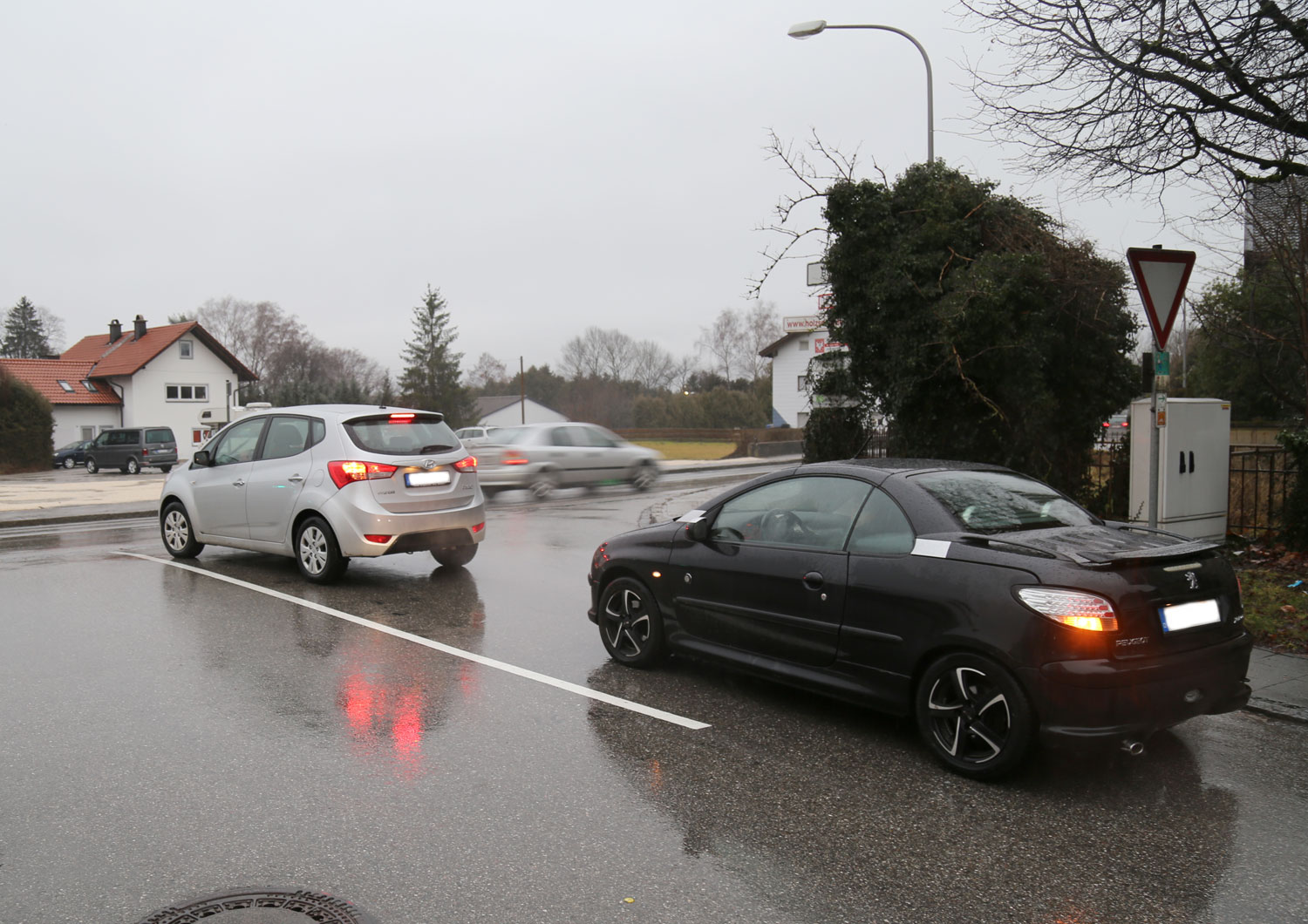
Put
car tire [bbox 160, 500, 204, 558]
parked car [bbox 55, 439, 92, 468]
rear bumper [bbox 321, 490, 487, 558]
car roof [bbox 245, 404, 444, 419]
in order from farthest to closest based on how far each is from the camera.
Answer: parked car [bbox 55, 439, 92, 468], car tire [bbox 160, 500, 204, 558], car roof [bbox 245, 404, 444, 419], rear bumper [bbox 321, 490, 487, 558]

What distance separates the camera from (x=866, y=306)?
1271 centimetres

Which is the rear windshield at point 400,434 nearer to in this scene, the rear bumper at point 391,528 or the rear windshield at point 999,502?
the rear bumper at point 391,528

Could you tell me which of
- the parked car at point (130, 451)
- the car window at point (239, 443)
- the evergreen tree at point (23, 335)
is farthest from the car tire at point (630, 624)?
the evergreen tree at point (23, 335)

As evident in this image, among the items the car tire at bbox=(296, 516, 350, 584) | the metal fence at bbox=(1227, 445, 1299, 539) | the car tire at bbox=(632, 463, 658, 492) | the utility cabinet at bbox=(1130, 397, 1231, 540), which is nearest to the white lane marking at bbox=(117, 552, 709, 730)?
the car tire at bbox=(296, 516, 350, 584)

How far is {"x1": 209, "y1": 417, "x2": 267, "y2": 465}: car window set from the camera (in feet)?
33.8

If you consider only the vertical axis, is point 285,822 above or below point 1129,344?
below

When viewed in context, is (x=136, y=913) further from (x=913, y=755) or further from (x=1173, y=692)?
(x=1173, y=692)

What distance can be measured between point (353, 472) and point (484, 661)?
330 centimetres

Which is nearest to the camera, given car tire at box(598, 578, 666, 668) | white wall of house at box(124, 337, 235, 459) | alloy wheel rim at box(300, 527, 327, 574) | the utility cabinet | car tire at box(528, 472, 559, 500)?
car tire at box(598, 578, 666, 668)

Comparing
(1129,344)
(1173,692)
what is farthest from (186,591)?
(1129,344)

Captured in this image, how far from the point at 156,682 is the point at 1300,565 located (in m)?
9.79

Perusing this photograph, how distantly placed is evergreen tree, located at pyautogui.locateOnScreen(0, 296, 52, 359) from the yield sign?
10908cm

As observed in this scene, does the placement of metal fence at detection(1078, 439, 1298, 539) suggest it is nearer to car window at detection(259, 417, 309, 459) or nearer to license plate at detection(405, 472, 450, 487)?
license plate at detection(405, 472, 450, 487)

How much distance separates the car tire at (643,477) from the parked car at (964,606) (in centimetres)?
1703
